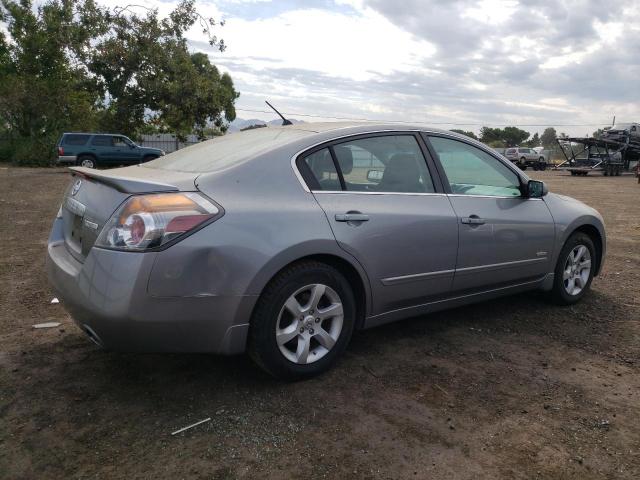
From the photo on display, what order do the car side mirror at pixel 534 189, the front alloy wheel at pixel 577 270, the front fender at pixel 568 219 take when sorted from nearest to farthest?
the car side mirror at pixel 534 189, the front fender at pixel 568 219, the front alloy wheel at pixel 577 270

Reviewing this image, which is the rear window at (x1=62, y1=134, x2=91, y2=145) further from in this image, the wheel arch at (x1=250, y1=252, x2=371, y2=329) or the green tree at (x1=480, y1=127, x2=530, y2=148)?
the green tree at (x1=480, y1=127, x2=530, y2=148)

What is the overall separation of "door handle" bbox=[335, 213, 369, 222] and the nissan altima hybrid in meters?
0.01

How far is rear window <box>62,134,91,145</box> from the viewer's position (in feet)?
74.5

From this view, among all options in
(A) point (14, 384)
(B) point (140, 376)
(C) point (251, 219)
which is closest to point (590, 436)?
(C) point (251, 219)

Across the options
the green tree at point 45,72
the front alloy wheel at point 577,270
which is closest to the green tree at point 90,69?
the green tree at point 45,72

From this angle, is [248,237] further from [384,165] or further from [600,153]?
[600,153]

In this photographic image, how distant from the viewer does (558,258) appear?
4621 mm

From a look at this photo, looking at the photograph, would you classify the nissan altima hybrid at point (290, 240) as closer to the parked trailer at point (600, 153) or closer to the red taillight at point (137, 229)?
A: the red taillight at point (137, 229)

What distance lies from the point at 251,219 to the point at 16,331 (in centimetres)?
223

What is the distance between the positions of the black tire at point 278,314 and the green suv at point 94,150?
21.5 meters

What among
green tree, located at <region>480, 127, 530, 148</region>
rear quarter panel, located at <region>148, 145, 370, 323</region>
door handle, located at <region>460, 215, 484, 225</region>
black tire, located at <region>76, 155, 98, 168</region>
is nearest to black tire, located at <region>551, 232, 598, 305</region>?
door handle, located at <region>460, 215, 484, 225</region>

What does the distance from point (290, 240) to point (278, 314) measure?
1.34 ft

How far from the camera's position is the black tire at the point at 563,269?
4645mm

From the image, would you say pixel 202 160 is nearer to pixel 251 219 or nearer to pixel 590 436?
pixel 251 219
